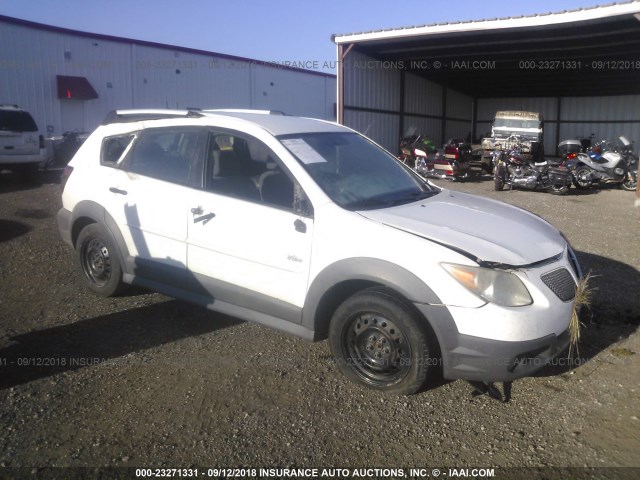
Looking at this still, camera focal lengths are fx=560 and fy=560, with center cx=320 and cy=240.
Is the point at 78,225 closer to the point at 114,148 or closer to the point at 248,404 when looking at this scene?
the point at 114,148

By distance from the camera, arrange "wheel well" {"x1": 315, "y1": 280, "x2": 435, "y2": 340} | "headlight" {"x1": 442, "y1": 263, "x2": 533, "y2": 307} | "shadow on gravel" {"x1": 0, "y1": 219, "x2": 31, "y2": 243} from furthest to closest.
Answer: "shadow on gravel" {"x1": 0, "y1": 219, "x2": 31, "y2": 243} → "wheel well" {"x1": 315, "y1": 280, "x2": 435, "y2": 340} → "headlight" {"x1": 442, "y1": 263, "x2": 533, "y2": 307}

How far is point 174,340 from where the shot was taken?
454cm

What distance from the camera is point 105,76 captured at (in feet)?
74.5

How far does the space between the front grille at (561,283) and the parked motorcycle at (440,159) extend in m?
13.2

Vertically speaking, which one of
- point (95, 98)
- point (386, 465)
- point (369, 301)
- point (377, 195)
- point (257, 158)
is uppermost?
point (95, 98)

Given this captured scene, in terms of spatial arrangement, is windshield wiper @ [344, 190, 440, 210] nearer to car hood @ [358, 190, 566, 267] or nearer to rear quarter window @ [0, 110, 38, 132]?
car hood @ [358, 190, 566, 267]

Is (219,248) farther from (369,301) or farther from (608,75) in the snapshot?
(608,75)

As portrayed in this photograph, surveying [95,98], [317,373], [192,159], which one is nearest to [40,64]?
[95,98]

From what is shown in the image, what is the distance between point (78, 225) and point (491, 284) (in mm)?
4037

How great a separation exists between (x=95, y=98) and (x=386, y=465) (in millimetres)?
22374

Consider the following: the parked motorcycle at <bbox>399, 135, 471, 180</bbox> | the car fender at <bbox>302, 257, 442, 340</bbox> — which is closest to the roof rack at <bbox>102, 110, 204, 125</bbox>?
the car fender at <bbox>302, 257, 442, 340</bbox>

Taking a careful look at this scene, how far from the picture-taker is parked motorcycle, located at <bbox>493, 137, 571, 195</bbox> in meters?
14.3

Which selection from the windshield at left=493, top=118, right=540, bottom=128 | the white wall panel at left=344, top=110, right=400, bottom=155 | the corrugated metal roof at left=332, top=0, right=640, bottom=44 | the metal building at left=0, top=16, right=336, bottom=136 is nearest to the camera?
the corrugated metal roof at left=332, top=0, right=640, bottom=44

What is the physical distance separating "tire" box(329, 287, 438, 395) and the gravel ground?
0.44 feet
